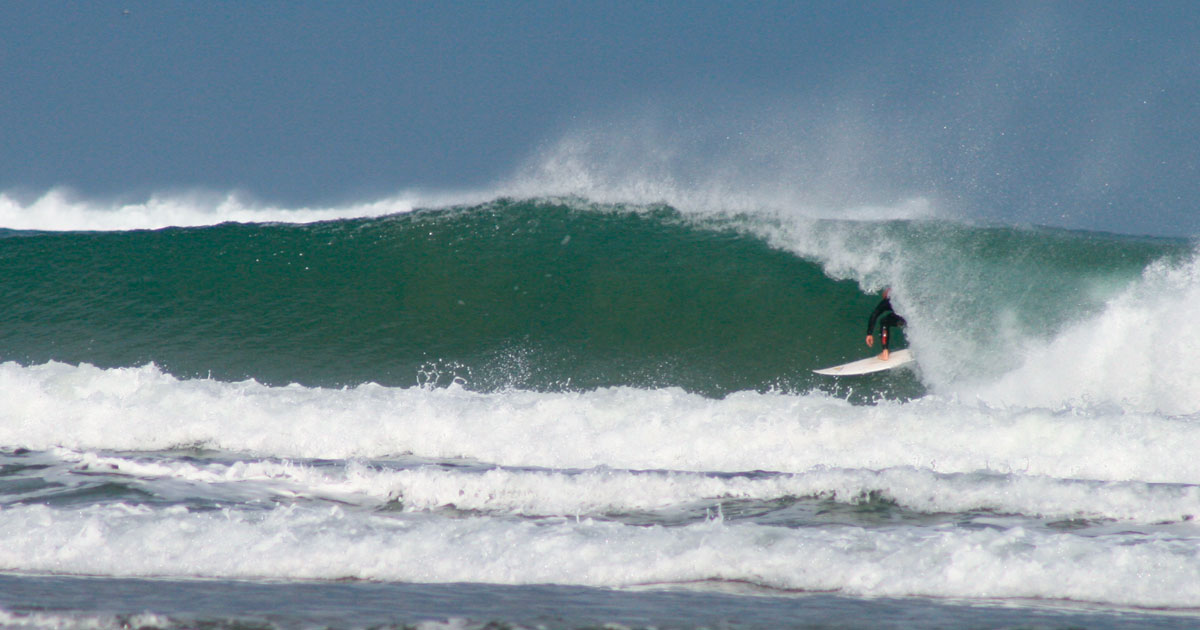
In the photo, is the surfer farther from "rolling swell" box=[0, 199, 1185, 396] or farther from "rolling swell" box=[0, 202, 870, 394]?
"rolling swell" box=[0, 202, 870, 394]

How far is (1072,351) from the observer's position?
9031mm

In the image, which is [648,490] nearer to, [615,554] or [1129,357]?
[615,554]

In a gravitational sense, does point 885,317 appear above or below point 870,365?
above

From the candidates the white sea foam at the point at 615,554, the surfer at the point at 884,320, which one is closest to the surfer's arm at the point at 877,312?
the surfer at the point at 884,320

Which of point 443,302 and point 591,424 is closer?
point 591,424

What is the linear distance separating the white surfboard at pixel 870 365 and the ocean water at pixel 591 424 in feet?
0.45

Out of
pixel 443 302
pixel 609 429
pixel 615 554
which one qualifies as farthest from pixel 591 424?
pixel 443 302

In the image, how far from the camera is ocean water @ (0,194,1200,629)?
146 inches

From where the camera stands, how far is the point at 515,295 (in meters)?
11.1

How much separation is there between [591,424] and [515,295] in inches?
172

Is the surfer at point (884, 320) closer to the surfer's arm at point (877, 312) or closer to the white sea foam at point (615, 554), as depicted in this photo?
the surfer's arm at point (877, 312)

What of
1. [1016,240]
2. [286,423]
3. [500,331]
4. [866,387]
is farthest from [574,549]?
[1016,240]

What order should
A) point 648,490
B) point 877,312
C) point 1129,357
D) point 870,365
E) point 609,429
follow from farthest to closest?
point 877,312 < point 870,365 < point 1129,357 < point 609,429 < point 648,490

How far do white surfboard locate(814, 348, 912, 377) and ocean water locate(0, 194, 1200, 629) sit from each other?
14 centimetres
